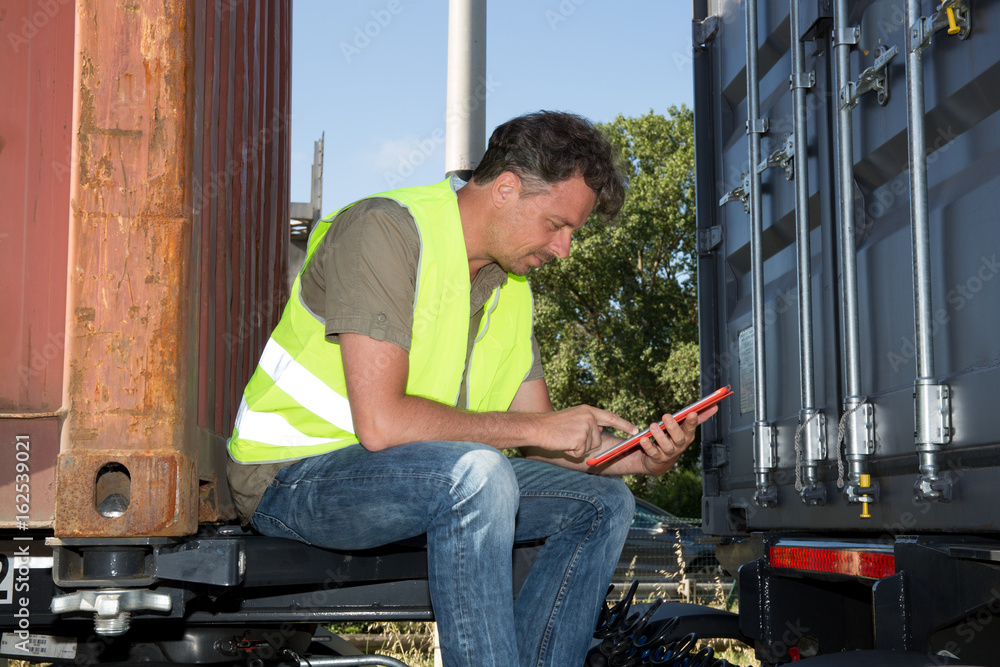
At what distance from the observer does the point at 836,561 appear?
8.20 feet

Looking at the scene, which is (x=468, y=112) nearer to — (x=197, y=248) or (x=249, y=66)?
(x=249, y=66)

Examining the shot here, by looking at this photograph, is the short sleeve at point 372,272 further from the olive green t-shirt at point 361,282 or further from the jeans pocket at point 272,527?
the jeans pocket at point 272,527

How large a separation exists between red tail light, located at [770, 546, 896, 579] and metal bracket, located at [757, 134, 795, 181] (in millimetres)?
1086

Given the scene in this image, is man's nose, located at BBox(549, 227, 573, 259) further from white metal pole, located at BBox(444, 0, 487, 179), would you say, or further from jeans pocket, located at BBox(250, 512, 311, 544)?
white metal pole, located at BBox(444, 0, 487, 179)

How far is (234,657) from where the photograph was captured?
2.39 m

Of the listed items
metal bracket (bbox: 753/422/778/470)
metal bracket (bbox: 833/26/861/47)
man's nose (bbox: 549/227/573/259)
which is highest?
metal bracket (bbox: 833/26/861/47)

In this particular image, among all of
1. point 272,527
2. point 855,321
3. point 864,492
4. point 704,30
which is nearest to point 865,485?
point 864,492

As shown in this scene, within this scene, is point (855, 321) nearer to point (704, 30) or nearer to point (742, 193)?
point (742, 193)

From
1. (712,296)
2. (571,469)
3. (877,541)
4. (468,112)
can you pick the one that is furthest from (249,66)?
(877,541)

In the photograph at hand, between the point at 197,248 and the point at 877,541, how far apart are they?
5.68 feet

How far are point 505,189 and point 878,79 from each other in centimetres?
95

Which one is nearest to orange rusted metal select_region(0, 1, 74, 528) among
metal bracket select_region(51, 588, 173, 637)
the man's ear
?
metal bracket select_region(51, 588, 173, 637)

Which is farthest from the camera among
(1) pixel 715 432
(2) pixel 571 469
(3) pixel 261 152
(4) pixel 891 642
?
(1) pixel 715 432

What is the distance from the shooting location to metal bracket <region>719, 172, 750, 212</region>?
129 inches
